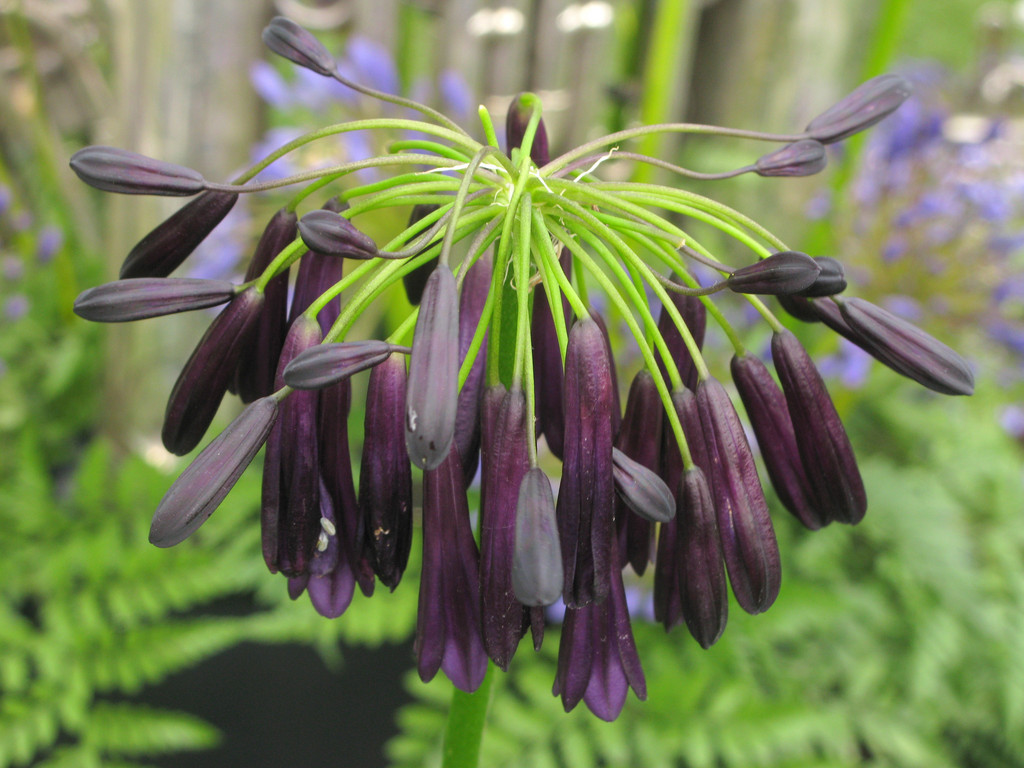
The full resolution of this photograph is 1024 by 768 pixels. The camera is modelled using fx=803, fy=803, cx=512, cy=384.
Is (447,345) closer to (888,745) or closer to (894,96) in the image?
(894,96)

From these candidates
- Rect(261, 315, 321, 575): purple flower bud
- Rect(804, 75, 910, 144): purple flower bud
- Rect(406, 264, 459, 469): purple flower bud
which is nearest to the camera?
Rect(406, 264, 459, 469): purple flower bud

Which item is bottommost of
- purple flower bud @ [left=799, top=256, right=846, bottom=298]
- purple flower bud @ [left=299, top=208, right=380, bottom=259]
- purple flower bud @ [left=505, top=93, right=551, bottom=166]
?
purple flower bud @ [left=799, top=256, right=846, bottom=298]

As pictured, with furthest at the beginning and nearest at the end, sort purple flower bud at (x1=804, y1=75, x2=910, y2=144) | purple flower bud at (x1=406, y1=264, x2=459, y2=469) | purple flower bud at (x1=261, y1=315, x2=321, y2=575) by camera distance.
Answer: purple flower bud at (x1=804, y1=75, x2=910, y2=144)
purple flower bud at (x1=261, y1=315, x2=321, y2=575)
purple flower bud at (x1=406, y1=264, x2=459, y2=469)

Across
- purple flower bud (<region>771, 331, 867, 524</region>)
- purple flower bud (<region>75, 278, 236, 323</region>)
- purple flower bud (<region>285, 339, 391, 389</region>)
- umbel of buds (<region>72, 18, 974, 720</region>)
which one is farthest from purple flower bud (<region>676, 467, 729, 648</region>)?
purple flower bud (<region>75, 278, 236, 323</region>)

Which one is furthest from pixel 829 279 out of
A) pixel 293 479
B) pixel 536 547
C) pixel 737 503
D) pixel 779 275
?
pixel 293 479

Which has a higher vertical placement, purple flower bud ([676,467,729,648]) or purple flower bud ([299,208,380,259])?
purple flower bud ([299,208,380,259])

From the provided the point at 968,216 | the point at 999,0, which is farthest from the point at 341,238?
the point at 999,0

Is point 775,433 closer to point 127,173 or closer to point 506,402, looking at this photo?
point 506,402

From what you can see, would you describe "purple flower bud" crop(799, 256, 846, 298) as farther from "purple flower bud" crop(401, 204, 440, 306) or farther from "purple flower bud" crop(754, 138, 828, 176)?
"purple flower bud" crop(401, 204, 440, 306)
